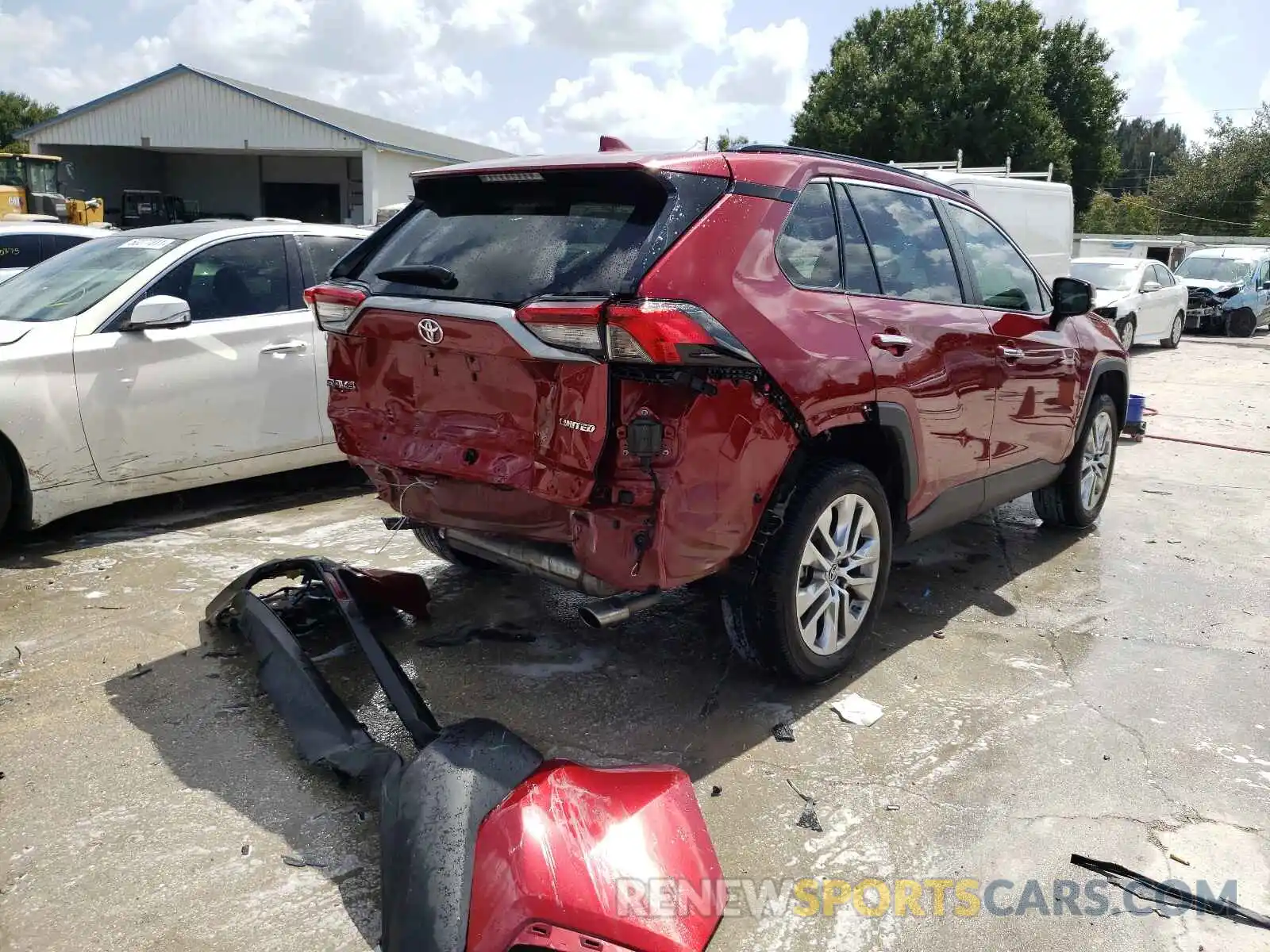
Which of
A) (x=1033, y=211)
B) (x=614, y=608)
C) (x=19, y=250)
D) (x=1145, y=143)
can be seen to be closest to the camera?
(x=614, y=608)

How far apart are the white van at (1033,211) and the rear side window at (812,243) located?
7691mm

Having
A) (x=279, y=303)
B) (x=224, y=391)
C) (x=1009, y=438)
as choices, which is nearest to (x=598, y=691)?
(x=1009, y=438)

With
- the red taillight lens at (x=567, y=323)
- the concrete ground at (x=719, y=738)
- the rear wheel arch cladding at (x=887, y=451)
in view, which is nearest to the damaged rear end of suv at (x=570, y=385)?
the red taillight lens at (x=567, y=323)

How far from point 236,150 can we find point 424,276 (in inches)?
1192

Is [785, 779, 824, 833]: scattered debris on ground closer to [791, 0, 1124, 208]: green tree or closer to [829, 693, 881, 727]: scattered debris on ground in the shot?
[829, 693, 881, 727]: scattered debris on ground

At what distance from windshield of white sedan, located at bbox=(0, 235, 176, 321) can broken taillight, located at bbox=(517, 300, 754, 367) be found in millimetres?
3582

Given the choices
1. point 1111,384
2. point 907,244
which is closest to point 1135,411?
point 1111,384

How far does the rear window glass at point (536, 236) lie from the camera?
3072 mm

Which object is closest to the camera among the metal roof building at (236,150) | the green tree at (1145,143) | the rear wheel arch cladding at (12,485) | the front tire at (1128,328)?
the rear wheel arch cladding at (12,485)

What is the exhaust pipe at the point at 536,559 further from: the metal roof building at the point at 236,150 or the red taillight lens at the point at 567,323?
the metal roof building at the point at 236,150

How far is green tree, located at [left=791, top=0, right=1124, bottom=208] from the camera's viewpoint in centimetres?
3956

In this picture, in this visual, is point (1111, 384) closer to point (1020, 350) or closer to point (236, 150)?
point (1020, 350)

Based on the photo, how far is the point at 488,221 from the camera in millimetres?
3451

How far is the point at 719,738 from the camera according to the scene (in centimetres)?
346
